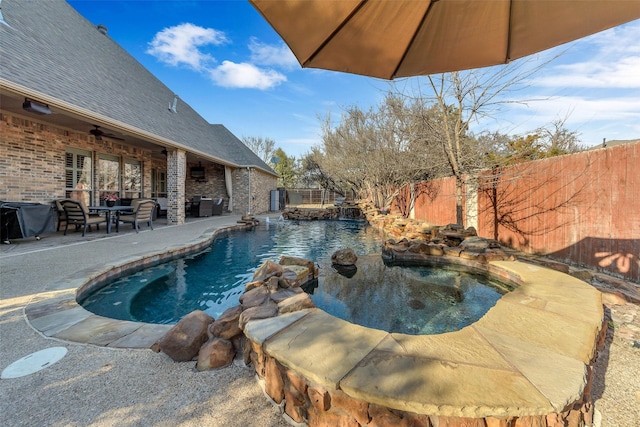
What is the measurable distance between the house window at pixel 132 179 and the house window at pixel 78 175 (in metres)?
1.55

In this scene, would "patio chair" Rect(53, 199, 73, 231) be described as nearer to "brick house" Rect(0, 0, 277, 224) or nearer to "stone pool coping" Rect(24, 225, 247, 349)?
"brick house" Rect(0, 0, 277, 224)

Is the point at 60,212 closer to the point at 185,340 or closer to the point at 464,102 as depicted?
the point at 185,340

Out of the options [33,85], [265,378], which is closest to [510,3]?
[265,378]

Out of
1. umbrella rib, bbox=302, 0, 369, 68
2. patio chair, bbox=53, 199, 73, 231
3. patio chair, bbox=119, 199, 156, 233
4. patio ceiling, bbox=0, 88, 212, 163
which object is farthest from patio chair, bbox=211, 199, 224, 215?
umbrella rib, bbox=302, 0, 369, 68

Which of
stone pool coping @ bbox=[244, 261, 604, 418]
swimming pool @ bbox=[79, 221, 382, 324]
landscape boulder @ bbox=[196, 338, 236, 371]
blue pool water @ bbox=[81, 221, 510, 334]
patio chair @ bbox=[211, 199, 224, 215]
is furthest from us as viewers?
patio chair @ bbox=[211, 199, 224, 215]

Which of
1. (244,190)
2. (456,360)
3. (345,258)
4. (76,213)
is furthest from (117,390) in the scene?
(244,190)

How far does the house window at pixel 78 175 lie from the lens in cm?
774

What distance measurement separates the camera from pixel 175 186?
9414mm

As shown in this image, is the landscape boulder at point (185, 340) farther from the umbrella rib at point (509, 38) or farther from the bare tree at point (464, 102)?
the bare tree at point (464, 102)

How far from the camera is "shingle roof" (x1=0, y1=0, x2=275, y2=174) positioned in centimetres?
553

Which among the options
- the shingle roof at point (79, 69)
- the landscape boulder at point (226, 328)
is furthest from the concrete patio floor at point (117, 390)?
the shingle roof at point (79, 69)

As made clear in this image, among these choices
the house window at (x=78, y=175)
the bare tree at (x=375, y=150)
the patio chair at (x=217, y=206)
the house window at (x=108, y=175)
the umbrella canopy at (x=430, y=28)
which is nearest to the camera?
the umbrella canopy at (x=430, y=28)

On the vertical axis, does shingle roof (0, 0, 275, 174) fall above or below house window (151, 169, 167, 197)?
above

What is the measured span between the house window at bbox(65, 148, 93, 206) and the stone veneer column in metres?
2.18
